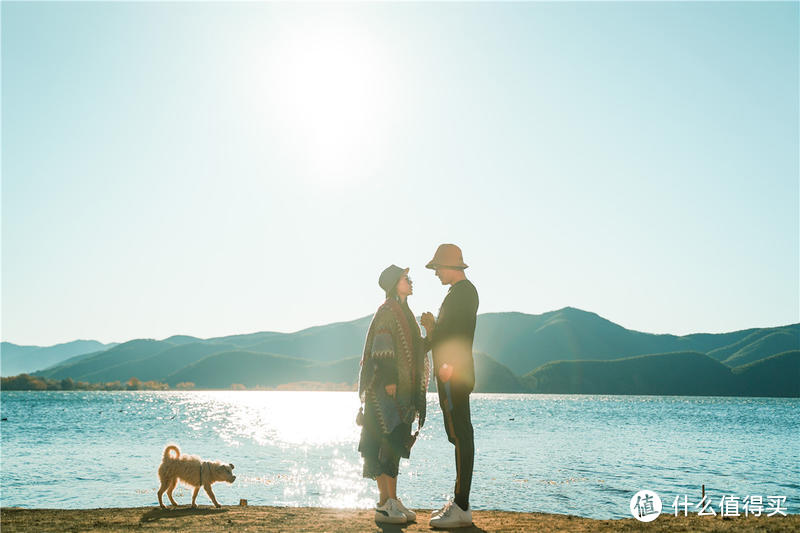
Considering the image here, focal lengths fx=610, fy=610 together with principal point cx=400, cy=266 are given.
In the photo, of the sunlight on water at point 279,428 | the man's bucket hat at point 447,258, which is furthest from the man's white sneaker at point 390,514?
the sunlight on water at point 279,428

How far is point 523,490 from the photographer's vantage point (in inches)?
835

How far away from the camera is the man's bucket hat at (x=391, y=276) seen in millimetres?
8477

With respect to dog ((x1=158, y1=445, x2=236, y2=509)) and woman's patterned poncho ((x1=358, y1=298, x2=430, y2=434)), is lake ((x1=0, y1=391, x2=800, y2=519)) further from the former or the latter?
woman's patterned poncho ((x1=358, y1=298, x2=430, y2=434))

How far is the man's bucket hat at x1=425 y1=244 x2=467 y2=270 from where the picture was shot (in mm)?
8305

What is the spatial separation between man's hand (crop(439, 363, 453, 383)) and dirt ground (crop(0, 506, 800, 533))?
1889 mm

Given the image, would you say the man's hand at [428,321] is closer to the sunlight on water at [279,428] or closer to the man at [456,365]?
the man at [456,365]

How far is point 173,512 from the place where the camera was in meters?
10.7

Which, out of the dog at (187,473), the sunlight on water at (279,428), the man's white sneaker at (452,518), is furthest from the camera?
the sunlight on water at (279,428)

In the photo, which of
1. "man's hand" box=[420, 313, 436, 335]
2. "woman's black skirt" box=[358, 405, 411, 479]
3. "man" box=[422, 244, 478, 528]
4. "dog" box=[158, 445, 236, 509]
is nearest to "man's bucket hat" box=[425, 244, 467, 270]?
"man" box=[422, 244, 478, 528]

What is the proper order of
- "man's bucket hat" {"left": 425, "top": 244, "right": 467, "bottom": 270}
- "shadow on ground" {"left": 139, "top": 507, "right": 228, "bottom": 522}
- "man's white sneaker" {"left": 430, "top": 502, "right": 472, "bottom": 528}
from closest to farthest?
"man's white sneaker" {"left": 430, "top": 502, "right": 472, "bottom": 528} → "man's bucket hat" {"left": 425, "top": 244, "right": 467, "bottom": 270} → "shadow on ground" {"left": 139, "top": 507, "right": 228, "bottom": 522}

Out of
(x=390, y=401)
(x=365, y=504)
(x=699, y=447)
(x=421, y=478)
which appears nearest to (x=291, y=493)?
(x=365, y=504)

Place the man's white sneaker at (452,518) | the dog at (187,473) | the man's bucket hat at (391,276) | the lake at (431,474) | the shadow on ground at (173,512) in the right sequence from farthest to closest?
the lake at (431,474)
the dog at (187,473)
the shadow on ground at (173,512)
the man's bucket hat at (391,276)
the man's white sneaker at (452,518)

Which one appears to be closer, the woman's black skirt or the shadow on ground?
the woman's black skirt

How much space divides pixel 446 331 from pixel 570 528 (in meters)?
3.19
